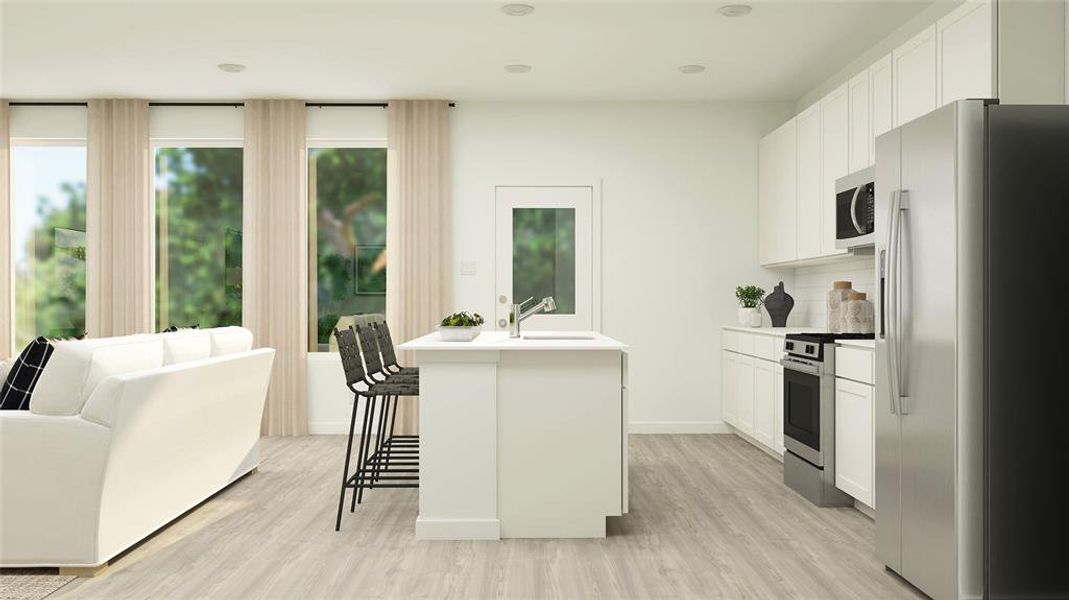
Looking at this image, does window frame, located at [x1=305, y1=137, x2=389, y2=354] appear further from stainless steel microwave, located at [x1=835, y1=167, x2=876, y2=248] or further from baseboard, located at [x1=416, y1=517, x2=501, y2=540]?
stainless steel microwave, located at [x1=835, y1=167, x2=876, y2=248]

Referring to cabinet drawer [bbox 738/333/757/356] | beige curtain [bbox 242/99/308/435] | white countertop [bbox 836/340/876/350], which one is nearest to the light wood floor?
white countertop [bbox 836/340/876/350]

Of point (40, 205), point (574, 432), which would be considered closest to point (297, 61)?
point (40, 205)

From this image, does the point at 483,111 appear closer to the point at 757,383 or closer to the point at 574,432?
the point at 757,383

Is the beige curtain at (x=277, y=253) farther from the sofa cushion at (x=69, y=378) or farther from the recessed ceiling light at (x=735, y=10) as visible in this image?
the recessed ceiling light at (x=735, y=10)

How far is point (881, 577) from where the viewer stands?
301 cm

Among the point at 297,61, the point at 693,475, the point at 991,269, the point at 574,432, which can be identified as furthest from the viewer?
the point at 297,61

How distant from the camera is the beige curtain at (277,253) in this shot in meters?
6.24

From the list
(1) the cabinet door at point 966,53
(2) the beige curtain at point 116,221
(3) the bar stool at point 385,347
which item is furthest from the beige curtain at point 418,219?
(1) the cabinet door at point 966,53

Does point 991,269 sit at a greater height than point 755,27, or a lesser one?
lesser

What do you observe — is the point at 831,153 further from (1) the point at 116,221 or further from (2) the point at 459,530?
(1) the point at 116,221

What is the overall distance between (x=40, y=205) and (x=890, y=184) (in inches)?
270

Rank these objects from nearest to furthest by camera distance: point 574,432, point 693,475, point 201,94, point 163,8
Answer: point 574,432 < point 163,8 < point 693,475 < point 201,94

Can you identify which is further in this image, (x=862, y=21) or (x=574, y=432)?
(x=862, y=21)

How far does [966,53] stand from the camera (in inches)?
130
